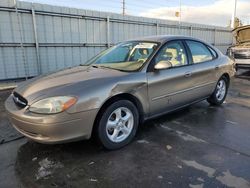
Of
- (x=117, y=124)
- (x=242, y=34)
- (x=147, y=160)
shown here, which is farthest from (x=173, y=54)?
(x=242, y=34)

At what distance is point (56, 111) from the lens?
2.62 metres

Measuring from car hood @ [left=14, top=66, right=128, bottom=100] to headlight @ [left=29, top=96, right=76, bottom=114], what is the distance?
0.42ft

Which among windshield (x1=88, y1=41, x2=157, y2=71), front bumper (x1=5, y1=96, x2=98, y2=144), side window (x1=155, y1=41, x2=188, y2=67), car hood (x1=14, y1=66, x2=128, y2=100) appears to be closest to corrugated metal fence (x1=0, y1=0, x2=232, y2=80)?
windshield (x1=88, y1=41, x2=157, y2=71)

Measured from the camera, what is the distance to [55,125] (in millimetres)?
2619

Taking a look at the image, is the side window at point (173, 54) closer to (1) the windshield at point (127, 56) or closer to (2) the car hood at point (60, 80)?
(1) the windshield at point (127, 56)

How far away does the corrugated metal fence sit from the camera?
6.59m

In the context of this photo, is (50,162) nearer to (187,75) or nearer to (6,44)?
(187,75)

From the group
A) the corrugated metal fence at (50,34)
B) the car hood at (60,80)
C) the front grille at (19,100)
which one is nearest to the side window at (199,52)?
the car hood at (60,80)

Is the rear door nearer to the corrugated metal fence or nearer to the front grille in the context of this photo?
the front grille

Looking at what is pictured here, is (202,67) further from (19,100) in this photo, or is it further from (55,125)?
(19,100)

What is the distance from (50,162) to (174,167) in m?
1.53

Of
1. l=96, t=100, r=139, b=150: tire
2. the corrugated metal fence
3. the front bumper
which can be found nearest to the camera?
the front bumper

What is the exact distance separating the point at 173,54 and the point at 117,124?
1.63m

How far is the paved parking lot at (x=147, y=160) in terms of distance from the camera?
2.51 meters
